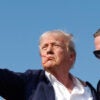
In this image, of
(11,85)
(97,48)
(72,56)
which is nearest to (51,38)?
(72,56)

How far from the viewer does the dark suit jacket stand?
743cm

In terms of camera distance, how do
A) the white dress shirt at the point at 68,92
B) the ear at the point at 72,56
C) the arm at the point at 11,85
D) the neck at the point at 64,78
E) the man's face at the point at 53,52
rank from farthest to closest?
the ear at the point at 72,56, the neck at the point at 64,78, the man's face at the point at 53,52, the white dress shirt at the point at 68,92, the arm at the point at 11,85

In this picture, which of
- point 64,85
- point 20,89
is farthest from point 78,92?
point 20,89

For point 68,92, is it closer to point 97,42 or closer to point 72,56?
point 72,56

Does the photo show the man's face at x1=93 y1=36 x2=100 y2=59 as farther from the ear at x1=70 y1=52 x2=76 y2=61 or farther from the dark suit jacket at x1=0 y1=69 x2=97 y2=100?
the dark suit jacket at x1=0 y1=69 x2=97 y2=100

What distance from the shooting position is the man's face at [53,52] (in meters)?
7.78

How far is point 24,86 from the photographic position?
25.0ft

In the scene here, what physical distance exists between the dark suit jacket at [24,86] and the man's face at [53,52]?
0.80 feet

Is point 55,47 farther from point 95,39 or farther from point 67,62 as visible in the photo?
point 95,39

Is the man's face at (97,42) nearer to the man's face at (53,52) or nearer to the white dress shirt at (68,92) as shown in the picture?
the man's face at (53,52)

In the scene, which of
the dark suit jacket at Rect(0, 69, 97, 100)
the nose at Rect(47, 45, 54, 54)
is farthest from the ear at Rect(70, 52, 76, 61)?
the dark suit jacket at Rect(0, 69, 97, 100)

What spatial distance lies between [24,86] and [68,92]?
1.97 feet

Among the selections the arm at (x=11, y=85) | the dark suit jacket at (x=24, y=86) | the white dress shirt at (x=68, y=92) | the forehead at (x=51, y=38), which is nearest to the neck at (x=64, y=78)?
the white dress shirt at (x=68, y=92)

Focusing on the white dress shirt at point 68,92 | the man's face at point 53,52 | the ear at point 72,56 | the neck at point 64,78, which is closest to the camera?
the white dress shirt at point 68,92
